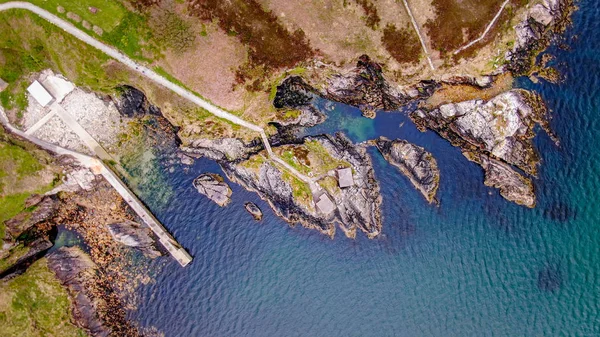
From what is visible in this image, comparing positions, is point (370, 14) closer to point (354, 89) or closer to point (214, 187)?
point (354, 89)

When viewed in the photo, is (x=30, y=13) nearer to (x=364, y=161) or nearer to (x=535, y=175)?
(x=364, y=161)

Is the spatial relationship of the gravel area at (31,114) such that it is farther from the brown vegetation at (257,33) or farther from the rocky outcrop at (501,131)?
the rocky outcrop at (501,131)

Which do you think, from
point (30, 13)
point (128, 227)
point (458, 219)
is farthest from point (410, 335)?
point (30, 13)

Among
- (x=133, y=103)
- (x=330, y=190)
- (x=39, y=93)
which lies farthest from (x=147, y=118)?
(x=330, y=190)

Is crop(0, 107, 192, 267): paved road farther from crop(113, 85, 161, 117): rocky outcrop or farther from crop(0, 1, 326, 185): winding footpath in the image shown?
crop(0, 1, 326, 185): winding footpath

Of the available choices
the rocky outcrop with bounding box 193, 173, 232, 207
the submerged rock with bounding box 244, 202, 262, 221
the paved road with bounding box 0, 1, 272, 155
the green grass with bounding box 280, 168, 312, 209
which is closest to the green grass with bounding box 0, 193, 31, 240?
the paved road with bounding box 0, 1, 272, 155

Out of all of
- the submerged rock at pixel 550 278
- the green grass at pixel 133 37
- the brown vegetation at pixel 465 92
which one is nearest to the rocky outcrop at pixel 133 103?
the green grass at pixel 133 37

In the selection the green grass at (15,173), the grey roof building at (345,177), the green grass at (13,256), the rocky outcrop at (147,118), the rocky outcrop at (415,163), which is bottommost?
the green grass at (13,256)
